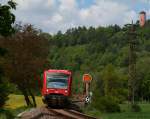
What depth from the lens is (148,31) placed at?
589ft

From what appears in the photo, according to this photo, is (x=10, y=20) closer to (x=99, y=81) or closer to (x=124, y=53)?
(x=99, y=81)

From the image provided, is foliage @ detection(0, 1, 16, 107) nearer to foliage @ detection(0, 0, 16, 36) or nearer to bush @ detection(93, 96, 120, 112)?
foliage @ detection(0, 0, 16, 36)

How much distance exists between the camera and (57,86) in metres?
41.1

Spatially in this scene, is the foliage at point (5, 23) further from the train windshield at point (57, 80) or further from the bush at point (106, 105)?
the bush at point (106, 105)

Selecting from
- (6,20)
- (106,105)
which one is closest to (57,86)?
(106,105)

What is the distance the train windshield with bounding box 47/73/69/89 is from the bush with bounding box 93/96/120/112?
5876 mm

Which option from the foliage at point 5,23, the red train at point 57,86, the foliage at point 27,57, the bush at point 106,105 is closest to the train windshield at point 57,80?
the red train at point 57,86

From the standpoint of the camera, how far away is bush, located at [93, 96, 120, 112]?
46.4m

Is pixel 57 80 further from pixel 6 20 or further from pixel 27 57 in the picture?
pixel 6 20

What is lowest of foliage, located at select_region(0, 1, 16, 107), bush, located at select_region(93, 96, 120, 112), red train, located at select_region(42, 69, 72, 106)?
bush, located at select_region(93, 96, 120, 112)

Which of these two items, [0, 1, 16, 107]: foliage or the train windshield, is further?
the train windshield

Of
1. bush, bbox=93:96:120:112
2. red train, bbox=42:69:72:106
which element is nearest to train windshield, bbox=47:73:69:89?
red train, bbox=42:69:72:106

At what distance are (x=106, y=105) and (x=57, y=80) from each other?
837cm

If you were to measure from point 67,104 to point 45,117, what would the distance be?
1414 cm
